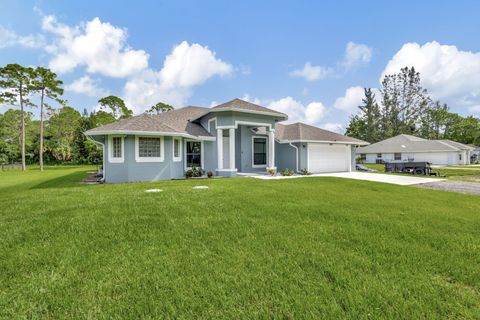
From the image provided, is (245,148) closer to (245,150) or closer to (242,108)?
(245,150)

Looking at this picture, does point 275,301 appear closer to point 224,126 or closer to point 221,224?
point 221,224

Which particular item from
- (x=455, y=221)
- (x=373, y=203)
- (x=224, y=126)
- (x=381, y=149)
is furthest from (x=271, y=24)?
(x=381, y=149)

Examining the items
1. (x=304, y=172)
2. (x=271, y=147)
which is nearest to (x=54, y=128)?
(x=271, y=147)

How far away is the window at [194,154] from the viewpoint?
14938mm

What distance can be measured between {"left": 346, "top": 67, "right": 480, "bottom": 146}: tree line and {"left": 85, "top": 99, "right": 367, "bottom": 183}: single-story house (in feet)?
122

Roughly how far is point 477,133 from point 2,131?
3415 inches

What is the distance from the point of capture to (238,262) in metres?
3.29

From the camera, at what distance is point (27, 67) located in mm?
25516

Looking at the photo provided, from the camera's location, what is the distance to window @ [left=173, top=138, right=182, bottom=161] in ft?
45.4

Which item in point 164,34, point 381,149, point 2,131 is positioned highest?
point 164,34

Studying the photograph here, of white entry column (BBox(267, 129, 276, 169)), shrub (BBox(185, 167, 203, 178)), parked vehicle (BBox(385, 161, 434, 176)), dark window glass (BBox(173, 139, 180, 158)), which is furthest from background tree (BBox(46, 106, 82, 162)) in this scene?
parked vehicle (BBox(385, 161, 434, 176))

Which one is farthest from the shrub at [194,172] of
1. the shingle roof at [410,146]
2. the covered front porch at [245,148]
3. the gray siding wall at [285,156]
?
the shingle roof at [410,146]

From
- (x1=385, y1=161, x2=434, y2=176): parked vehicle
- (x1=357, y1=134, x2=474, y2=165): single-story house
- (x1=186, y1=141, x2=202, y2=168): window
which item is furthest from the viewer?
(x1=357, y1=134, x2=474, y2=165): single-story house

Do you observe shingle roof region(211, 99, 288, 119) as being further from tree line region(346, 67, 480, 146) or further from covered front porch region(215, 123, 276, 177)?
tree line region(346, 67, 480, 146)
